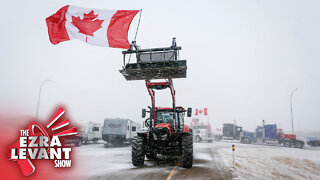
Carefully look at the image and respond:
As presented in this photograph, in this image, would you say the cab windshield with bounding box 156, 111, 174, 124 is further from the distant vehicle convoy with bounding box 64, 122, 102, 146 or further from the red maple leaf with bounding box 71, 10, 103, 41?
the distant vehicle convoy with bounding box 64, 122, 102, 146

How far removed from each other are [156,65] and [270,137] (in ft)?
106

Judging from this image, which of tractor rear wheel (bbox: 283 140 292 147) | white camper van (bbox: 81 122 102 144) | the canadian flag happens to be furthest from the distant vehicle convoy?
tractor rear wheel (bbox: 283 140 292 147)

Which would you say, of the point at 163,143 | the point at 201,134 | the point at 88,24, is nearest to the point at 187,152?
the point at 163,143

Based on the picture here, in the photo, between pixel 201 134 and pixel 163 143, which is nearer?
pixel 163 143

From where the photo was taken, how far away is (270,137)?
114 feet

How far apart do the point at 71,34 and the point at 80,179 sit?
561 cm

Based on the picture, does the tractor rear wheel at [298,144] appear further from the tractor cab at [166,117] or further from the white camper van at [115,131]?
the tractor cab at [166,117]

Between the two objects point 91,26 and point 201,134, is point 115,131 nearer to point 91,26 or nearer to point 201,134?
point 91,26

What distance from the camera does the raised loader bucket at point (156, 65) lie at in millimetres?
8719

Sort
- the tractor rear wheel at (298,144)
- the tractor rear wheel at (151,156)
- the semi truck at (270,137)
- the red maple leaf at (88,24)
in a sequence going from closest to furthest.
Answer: the red maple leaf at (88,24)
the tractor rear wheel at (151,156)
the tractor rear wheel at (298,144)
the semi truck at (270,137)

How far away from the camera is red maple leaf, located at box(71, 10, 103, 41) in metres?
8.96

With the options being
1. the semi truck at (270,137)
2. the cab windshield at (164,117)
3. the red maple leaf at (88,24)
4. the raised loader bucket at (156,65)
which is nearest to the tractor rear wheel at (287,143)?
the semi truck at (270,137)

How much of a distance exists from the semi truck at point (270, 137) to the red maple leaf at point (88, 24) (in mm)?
31431

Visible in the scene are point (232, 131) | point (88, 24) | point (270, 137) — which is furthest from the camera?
point (232, 131)
